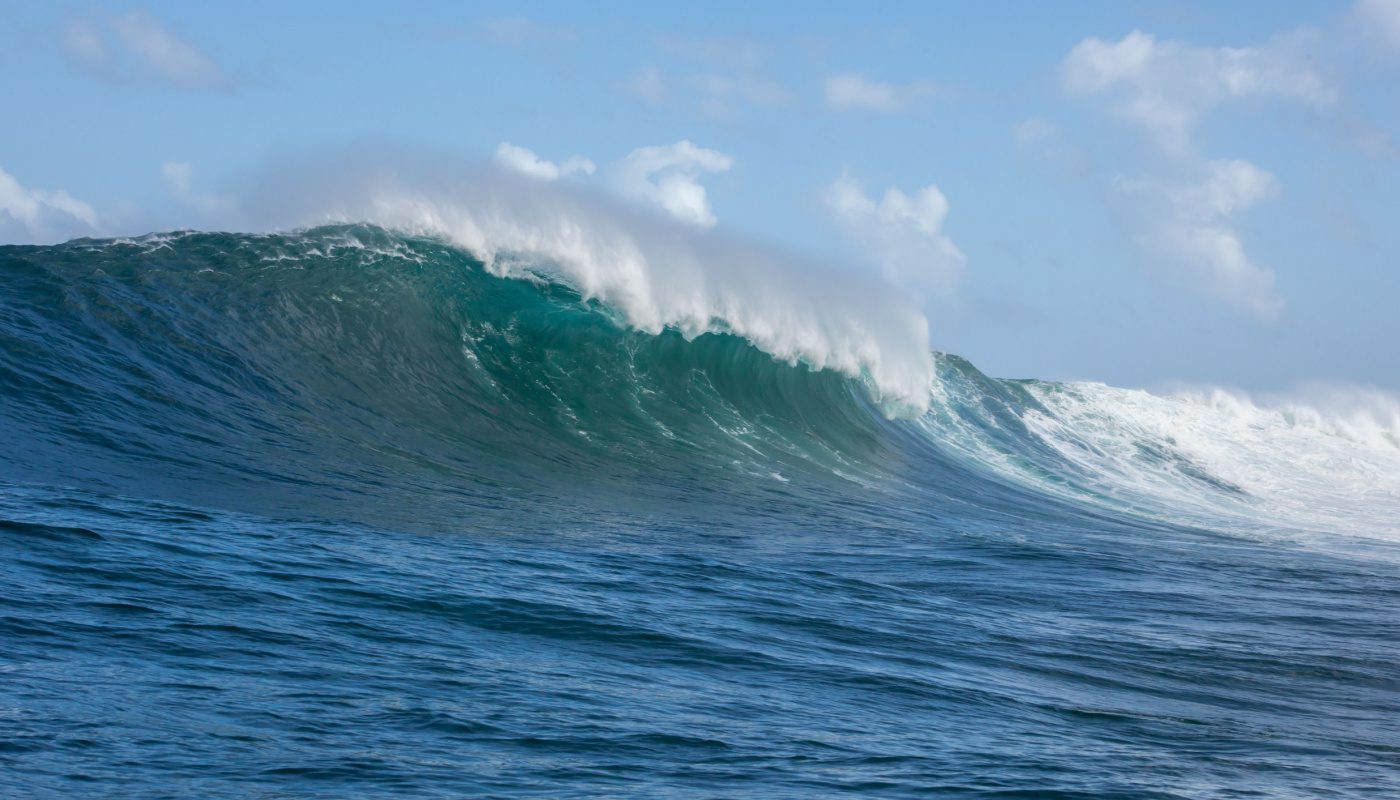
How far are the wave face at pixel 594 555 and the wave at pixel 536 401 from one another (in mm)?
76

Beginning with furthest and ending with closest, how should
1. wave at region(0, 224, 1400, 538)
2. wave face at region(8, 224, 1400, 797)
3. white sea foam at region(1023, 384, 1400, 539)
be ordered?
white sea foam at region(1023, 384, 1400, 539) < wave at region(0, 224, 1400, 538) < wave face at region(8, 224, 1400, 797)

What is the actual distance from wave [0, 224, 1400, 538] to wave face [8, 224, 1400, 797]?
0.08 m

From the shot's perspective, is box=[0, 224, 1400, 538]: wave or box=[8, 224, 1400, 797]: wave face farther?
box=[0, 224, 1400, 538]: wave

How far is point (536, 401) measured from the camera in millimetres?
15750

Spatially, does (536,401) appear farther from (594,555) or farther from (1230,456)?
(1230,456)

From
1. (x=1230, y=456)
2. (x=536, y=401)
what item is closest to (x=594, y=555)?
(x=536, y=401)

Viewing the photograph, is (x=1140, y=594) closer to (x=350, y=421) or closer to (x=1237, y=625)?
(x=1237, y=625)

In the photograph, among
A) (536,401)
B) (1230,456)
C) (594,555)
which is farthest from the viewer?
(1230,456)

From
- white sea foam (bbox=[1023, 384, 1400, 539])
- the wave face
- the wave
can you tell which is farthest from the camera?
white sea foam (bbox=[1023, 384, 1400, 539])

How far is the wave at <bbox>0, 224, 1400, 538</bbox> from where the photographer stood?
11453mm

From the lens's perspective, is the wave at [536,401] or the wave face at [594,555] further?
the wave at [536,401]

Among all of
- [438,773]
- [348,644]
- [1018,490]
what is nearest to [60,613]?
[348,644]

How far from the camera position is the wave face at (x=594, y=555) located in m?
5.29

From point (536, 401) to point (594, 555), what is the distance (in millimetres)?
6669
